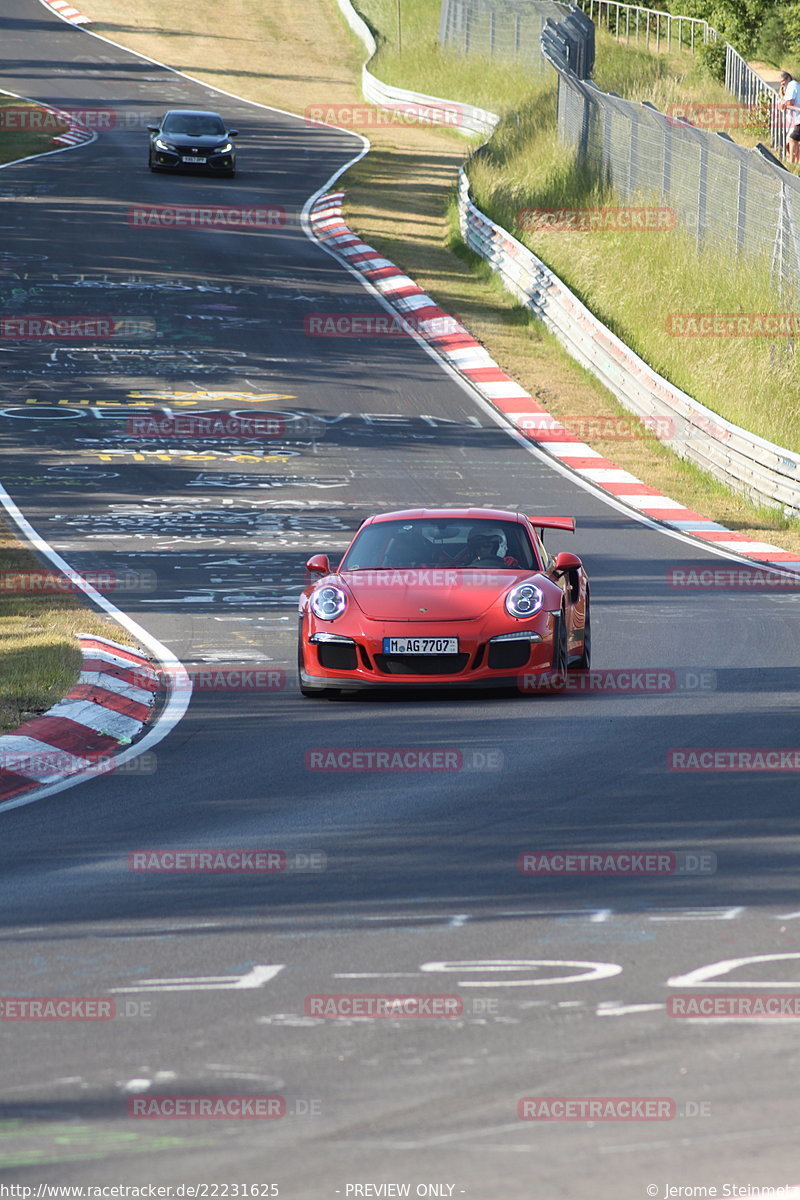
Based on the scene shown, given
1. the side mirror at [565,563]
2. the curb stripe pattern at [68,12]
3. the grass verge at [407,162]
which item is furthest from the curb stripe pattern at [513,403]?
the curb stripe pattern at [68,12]

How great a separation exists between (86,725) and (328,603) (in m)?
2.05

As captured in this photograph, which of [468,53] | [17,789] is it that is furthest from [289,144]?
[17,789]

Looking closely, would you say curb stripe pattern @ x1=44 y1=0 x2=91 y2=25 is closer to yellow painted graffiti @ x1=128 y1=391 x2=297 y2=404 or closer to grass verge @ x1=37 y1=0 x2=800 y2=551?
grass verge @ x1=37 y1=0 x2=800 y2=551

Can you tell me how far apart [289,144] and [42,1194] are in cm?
4956

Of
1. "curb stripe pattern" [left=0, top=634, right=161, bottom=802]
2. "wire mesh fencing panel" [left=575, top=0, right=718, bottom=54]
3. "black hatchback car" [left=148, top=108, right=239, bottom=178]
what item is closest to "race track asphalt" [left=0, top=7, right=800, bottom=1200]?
"curb stripe pattern" [left=0, top=634, right=161, bottom=802]

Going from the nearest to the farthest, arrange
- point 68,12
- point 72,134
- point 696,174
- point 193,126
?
point 696,174
point 193,126
point 72,134
point 68,12

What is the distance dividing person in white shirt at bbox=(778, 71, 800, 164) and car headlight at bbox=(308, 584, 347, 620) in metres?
25.7

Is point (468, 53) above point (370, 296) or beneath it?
above

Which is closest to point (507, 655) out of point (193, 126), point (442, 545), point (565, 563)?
point (565, 563)

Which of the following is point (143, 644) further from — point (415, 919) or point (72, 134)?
point (72, 134)

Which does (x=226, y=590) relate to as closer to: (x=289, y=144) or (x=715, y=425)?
(x=715, y=425)

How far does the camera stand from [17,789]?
9328mm

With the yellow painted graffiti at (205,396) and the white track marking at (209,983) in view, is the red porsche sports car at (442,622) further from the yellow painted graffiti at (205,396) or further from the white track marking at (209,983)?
the yellow painted graffiti at (205,396)

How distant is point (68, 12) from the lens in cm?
7450
